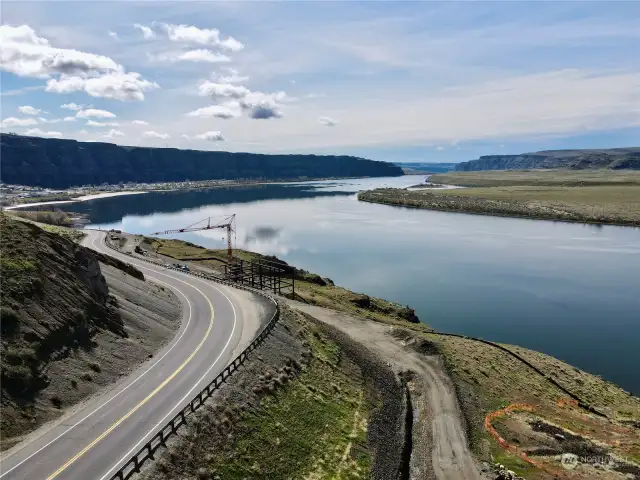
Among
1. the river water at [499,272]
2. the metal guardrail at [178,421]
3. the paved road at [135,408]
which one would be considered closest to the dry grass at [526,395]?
the river water at [499,272]

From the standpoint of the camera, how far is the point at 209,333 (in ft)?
141

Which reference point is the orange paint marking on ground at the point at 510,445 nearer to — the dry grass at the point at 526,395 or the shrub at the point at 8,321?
the dry grass at the point at 526,395

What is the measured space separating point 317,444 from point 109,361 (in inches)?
633

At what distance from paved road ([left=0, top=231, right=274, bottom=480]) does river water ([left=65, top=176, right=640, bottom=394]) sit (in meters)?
35.5

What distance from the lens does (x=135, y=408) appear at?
28297mm

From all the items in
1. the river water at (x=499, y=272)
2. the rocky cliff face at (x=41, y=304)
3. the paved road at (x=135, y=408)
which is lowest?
the river water at (x=499, y=272)

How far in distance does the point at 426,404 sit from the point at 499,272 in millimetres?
63042

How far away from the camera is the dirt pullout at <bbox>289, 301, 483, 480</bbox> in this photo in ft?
105

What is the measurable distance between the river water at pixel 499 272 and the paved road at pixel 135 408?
3549 cm

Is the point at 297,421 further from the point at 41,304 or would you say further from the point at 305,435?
the point at 41,304

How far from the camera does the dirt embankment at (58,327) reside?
26578 mm

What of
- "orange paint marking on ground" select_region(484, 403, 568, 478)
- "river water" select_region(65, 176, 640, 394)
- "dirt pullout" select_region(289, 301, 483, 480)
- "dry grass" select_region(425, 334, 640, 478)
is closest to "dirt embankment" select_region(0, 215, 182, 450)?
"dirt pullout" select_region(289, 301, 483, 480)

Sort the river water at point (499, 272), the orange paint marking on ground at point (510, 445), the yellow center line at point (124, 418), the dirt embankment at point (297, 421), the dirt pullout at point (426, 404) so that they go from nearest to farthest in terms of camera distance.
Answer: the yellow center line at point (124, 418), the dirt embankment at point (297, 421), the orange paint marking on ground at point (510, 445), the dirt pullout at point (426, 404), the river water at point (499, 272)

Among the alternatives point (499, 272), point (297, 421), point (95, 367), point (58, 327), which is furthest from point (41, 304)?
point (499, 272)
